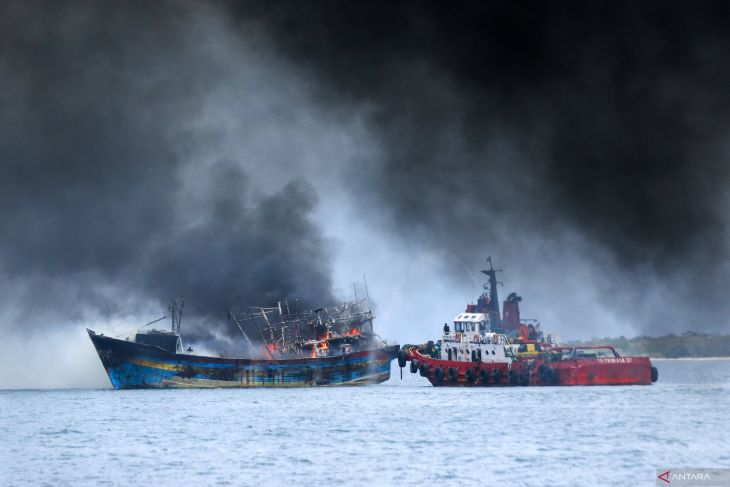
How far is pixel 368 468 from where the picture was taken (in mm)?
48281

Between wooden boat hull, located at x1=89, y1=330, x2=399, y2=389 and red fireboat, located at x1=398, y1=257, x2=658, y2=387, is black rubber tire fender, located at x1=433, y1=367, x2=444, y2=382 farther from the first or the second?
wooden boat hull, located at x1=89, y1=330, x2=399, y2=389

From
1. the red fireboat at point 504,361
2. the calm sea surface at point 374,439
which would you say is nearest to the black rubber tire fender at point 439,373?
the red fireboat at point 504,361

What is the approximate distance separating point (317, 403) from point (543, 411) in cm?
2626

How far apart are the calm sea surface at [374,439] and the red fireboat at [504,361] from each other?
303 cm

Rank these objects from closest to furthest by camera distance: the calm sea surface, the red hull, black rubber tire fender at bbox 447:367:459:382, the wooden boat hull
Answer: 1. the calm sea surface
2. the red hull
3. black rubber tire fender at bbox 447:367:459:382
4. the wooden boat hull

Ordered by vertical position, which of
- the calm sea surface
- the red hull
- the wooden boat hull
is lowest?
the calm sea surface

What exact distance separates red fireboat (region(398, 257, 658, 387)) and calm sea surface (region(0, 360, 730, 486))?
3029 millimetres

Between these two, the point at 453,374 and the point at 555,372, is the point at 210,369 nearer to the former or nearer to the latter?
the point at 453,374

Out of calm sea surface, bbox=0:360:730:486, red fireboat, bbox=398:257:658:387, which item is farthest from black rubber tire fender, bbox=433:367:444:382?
calm sea surface, bbox=0:360:730:486

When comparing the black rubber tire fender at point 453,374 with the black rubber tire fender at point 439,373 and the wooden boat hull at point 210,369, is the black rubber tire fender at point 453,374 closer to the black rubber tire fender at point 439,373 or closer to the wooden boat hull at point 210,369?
the black rubber tire fender at point 439,373

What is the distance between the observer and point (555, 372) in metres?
101

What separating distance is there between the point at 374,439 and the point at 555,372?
4578cm

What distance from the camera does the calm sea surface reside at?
4628 cm

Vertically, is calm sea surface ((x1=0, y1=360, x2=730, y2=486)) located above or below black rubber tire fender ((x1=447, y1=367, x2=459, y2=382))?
below
